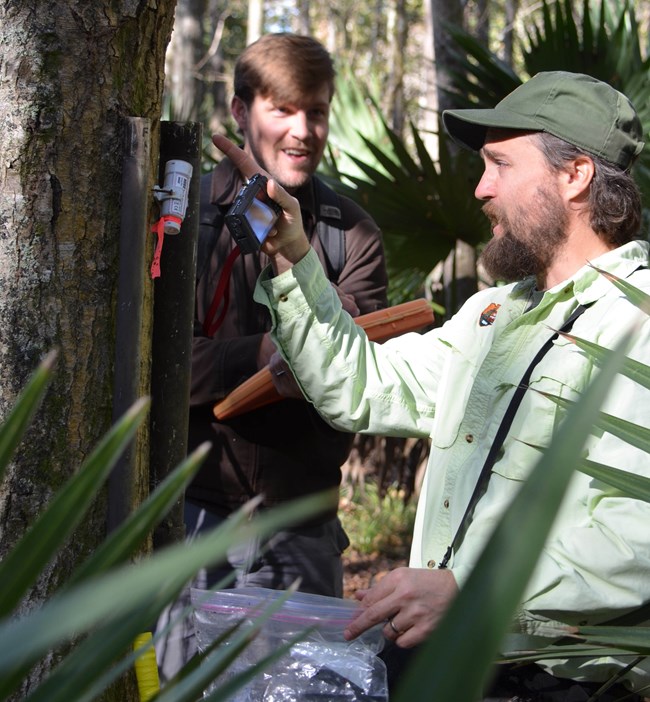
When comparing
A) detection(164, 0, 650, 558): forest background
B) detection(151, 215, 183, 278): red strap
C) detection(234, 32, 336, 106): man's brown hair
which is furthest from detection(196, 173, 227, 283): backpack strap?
detection(164, 0, 650, 558): forest background

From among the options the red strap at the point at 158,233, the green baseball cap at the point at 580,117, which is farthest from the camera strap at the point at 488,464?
the red strap at the point at 158,233

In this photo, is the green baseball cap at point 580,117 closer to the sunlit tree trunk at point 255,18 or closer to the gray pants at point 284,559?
the gray pants at point 284,559

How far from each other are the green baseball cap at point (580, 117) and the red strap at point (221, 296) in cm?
85

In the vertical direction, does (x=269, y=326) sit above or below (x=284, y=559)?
above

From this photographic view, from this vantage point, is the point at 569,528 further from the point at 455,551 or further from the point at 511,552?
the point at 511,552

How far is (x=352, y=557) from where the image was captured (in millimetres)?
6660

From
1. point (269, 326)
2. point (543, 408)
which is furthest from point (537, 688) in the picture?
point (269, 326)

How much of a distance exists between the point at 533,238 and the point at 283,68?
130 centimetres

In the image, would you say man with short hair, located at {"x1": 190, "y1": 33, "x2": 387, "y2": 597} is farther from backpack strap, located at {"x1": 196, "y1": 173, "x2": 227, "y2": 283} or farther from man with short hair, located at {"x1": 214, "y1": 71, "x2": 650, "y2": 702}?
man with short hair, located at {"x1": 214, "y1": 71, "x2": 650, "y2": 702}

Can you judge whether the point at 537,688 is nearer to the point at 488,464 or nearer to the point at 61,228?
the point at 488,464

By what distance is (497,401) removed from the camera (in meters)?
2.11

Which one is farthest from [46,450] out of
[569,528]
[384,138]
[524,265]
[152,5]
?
[384,138]

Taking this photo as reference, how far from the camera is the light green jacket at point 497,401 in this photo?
178 centimetres

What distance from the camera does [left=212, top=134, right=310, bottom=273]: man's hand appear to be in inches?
91.6
